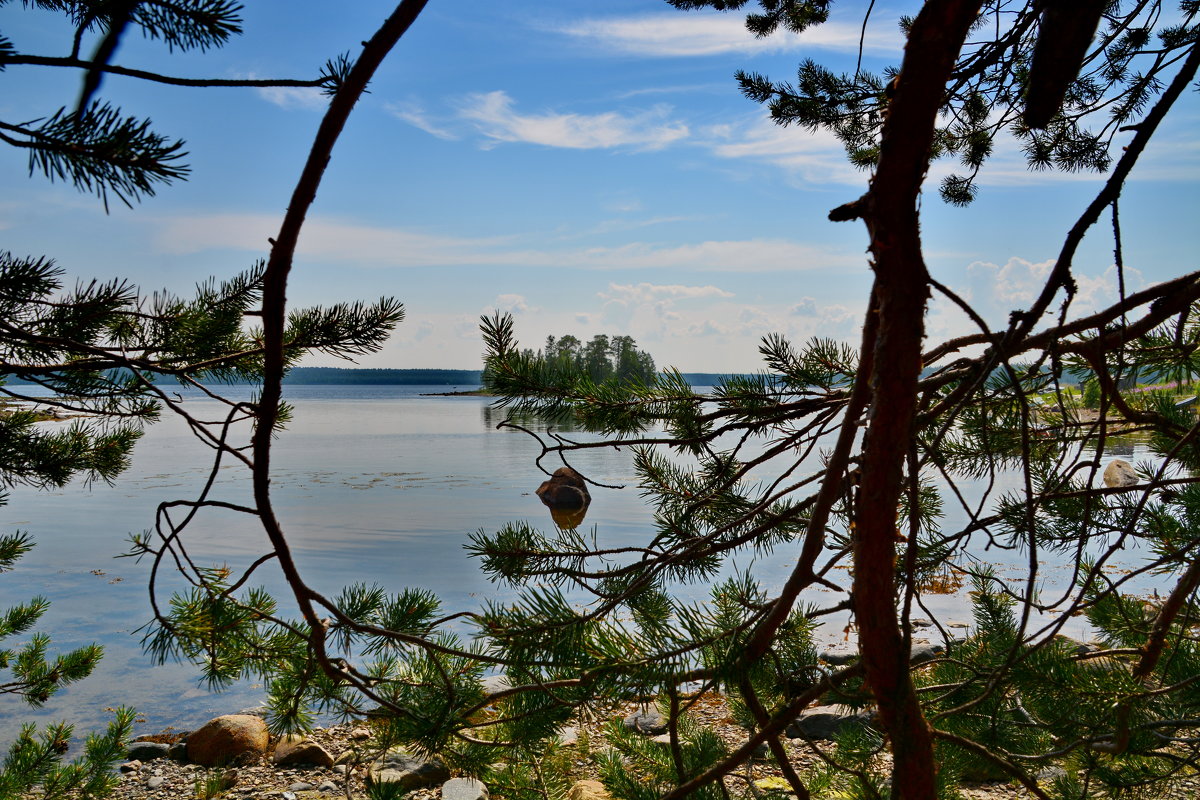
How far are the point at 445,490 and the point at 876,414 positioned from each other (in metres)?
10.6

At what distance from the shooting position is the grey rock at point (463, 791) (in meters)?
3.24

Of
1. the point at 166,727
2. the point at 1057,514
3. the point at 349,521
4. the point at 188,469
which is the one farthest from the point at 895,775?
the point at 188,469

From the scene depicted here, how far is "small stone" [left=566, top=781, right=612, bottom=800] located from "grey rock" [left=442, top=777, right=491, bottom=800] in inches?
18.8

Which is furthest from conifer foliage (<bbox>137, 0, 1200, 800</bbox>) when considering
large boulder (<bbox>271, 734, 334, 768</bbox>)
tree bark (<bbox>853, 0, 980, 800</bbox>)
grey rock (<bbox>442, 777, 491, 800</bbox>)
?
large boulder (<bbox>271, 734, 334, 768</bbox>)

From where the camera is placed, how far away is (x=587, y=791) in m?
2.86

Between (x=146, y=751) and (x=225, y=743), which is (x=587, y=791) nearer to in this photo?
(x=225, y=743)

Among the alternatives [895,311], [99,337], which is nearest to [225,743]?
[99,337]

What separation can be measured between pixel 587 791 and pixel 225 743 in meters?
1.92

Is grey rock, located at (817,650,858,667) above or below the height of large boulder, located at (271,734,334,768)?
above

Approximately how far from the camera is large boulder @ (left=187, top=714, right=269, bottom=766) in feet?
12.2

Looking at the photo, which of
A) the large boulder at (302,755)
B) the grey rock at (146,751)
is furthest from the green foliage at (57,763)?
the grey rock at (146,751)

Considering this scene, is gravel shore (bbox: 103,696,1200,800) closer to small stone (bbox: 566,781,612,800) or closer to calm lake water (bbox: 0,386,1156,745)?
small stone (bbox: 566,781,612,800)

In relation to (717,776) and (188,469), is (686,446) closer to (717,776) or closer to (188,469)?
(717,776)

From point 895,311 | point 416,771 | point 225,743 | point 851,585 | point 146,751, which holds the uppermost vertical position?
point 895,311
